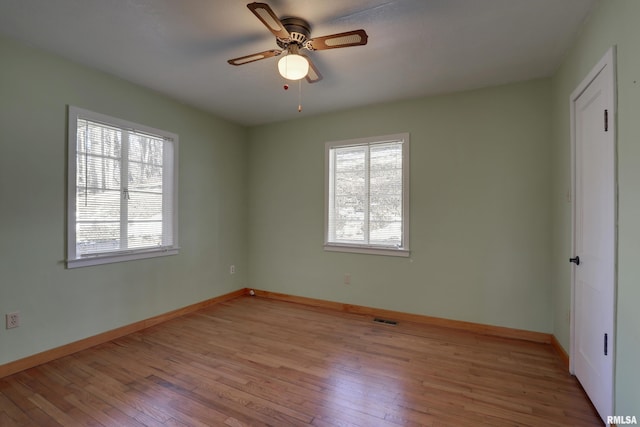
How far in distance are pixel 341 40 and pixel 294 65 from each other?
0.36 m

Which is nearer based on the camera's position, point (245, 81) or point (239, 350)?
point (239, 350)

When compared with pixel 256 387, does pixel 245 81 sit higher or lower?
higher

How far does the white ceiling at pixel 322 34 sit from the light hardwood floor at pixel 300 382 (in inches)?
103

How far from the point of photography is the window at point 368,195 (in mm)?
3582

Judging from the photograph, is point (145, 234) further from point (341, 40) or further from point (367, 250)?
point (341, 40)

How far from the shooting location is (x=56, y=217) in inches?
101

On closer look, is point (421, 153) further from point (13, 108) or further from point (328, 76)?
point (13, 108)

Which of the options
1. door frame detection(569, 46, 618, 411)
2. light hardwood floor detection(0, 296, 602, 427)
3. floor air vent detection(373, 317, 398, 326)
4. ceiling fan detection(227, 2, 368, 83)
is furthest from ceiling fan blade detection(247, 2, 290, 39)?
floor air vent detection(373, 317, 398, 326)

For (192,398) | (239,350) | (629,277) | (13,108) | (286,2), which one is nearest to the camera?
(629,277)

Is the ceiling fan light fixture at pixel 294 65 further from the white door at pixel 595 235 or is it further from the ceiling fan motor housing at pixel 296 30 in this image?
the white door at pixel 595 235

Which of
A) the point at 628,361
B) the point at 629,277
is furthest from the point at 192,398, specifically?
the point at 629,277

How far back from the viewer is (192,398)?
2.02m

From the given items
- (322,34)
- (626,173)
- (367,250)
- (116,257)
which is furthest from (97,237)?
(626,173)

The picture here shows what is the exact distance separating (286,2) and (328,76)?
1.07 metres
